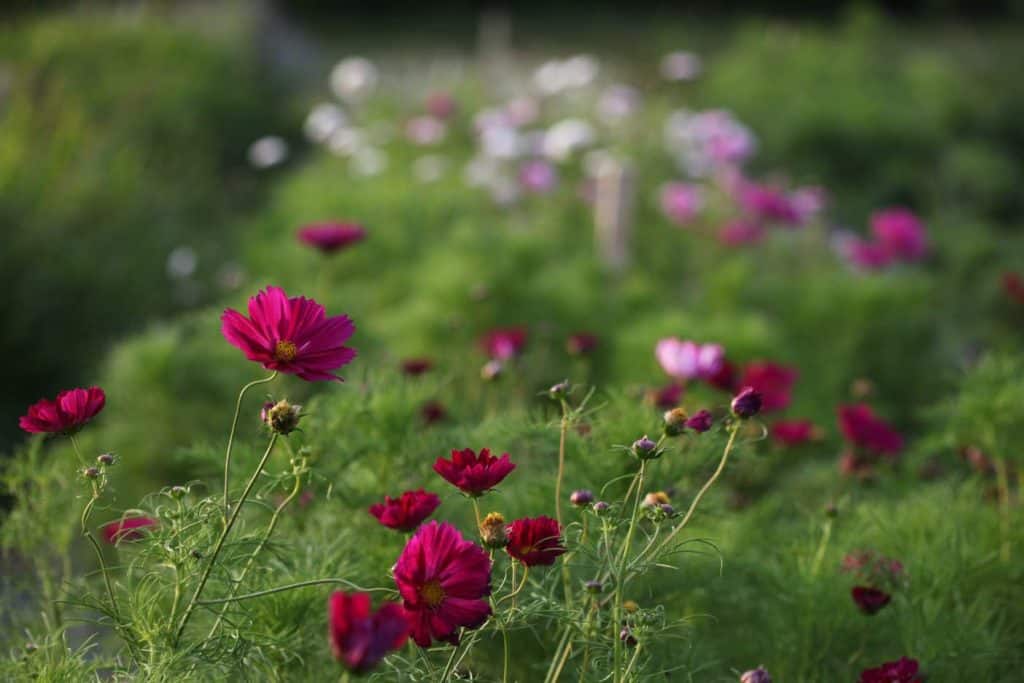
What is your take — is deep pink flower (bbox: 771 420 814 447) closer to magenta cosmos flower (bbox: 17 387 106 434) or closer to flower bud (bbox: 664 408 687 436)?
flower bud (bbox: 664 408 687 436)

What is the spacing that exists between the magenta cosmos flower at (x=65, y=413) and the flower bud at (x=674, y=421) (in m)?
0.60

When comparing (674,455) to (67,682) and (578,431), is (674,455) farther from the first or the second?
(67,682)

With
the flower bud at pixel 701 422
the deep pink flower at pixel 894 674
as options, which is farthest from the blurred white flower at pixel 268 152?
the deep pink flower at pixel 894 674

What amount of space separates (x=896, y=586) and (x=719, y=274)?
8.18ft

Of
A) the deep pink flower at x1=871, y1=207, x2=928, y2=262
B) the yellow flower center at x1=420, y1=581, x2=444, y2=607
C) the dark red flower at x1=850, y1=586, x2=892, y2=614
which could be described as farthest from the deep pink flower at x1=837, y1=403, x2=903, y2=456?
the deep pink flower at x1=871, y1=207, x2=928, y2=262

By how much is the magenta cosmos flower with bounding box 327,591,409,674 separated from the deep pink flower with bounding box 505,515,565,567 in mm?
298

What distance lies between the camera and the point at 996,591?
192 cm

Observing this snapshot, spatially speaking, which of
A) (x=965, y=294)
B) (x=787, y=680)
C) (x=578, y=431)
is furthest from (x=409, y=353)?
(x=965, y=294)

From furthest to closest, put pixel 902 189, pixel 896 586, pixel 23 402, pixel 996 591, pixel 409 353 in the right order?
pixel 902 189, pixel 23 402, pixel 409 353, pixel 996 591, pixel 896 586

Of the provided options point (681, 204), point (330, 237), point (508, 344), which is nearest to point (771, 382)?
point (508, 344)

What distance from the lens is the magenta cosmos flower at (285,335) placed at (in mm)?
1176

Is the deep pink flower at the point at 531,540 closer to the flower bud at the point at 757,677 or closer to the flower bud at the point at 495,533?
the flower bud at the point at 495,533

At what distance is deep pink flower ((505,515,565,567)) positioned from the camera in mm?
1225

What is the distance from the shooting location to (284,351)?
1.18 metres
